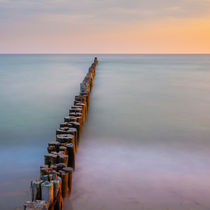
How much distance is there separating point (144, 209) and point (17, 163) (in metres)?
1.92

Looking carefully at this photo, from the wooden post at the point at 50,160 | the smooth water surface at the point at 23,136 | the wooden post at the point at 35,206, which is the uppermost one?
the wooden post at the point at 50,160

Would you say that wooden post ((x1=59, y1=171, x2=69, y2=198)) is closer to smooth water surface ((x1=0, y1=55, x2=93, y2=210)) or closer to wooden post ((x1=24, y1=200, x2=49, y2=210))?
smooth water surface ((x1=0, y1=55, x2=93, y2=210))

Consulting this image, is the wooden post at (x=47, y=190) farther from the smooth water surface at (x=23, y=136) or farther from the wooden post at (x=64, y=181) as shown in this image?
the smooth water surface at (x=23, y=136)

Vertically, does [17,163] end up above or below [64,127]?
below

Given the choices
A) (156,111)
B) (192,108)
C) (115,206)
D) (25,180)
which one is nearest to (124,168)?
(115,206)

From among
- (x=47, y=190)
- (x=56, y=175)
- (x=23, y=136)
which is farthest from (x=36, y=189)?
(x=23, y=136)

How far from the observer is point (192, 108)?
858cm

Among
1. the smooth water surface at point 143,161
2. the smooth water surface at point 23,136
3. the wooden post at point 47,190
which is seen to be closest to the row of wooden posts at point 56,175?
the wooden post at point 47,190

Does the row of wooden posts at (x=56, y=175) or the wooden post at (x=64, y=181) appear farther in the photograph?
the wooden post at (x=64, y=181)

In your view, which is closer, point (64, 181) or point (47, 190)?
point (47, 190)

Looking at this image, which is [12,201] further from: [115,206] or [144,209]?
[144,209]

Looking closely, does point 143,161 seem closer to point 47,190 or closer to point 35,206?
point 47,190

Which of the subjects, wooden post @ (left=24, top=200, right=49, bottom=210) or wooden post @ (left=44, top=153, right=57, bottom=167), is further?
wooden post @ (left=44, top=153, right=57, bottom=167)

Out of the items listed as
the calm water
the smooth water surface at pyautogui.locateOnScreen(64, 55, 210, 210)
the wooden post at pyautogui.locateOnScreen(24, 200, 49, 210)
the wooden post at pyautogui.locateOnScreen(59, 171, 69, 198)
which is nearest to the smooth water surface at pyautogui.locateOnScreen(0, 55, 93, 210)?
the calm water
